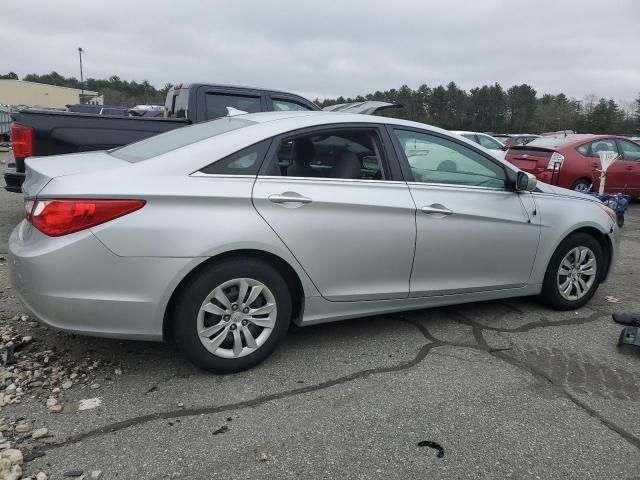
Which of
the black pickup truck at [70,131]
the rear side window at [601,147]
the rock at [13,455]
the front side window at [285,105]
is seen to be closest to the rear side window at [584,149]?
the rear side window at [601,147]

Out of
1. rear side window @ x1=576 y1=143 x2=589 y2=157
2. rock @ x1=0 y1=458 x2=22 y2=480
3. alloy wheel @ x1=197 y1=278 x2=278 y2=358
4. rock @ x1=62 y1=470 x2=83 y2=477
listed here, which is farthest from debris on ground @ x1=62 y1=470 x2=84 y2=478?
rear side window @ x1=576 y1=143 x2=589 y2=157

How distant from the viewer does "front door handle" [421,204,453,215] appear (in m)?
3.52

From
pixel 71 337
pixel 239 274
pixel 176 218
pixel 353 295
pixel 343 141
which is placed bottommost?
pixel 71 337

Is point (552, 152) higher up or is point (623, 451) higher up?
point (552, 152)

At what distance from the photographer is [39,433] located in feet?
8.05

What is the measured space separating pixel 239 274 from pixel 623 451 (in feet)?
7.08

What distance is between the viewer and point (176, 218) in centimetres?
277

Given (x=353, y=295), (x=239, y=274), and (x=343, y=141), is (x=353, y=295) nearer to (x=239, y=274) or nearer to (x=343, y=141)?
(x=239, y=274)

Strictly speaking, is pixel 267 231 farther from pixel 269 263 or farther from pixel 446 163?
pixel 446 163

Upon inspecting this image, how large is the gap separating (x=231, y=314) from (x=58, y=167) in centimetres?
133

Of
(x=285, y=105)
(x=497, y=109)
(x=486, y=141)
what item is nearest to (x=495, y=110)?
(x=497, y=109)

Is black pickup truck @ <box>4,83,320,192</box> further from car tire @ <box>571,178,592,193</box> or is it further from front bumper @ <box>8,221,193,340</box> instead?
car tire @ <box>571,178,592,193</box>

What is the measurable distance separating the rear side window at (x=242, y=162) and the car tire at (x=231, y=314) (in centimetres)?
52

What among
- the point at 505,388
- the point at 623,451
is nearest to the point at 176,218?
the point at 505,388
